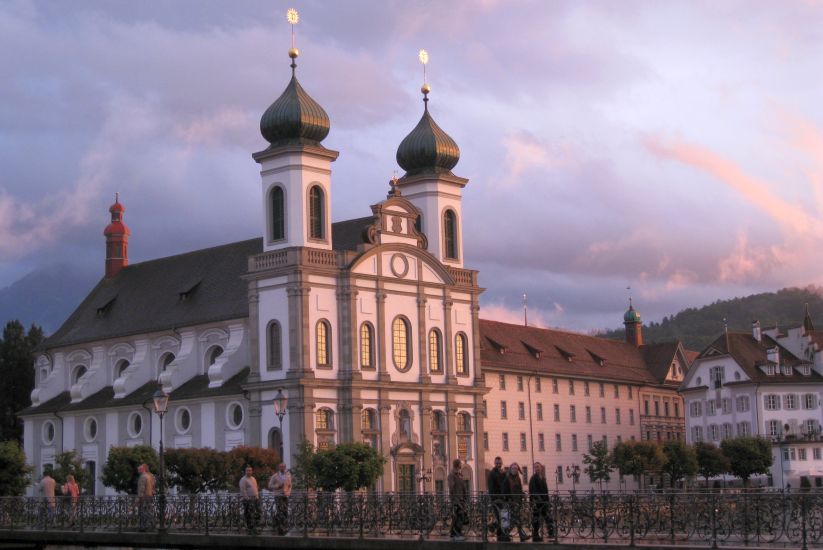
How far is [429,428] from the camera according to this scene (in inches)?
3319

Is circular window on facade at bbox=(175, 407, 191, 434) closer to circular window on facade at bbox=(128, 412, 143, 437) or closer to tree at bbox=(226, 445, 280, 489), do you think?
circular window on facade at bbox=(128, 412, 143, 437)

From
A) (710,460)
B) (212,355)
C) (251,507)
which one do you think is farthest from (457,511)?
(710,460)

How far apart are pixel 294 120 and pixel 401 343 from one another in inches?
558

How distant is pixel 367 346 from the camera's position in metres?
81.9

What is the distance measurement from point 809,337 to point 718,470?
1727 centimetres

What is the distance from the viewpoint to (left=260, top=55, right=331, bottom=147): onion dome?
8106 centimetres

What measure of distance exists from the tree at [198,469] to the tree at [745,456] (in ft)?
135

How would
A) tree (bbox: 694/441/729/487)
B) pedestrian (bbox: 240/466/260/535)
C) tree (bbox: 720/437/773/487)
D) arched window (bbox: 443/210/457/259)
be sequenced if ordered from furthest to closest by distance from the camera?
1. tree (bbox: 694/441/729/487)
2. tree (bbox: 720/437/773/487)
3. arched window (bbox: 443/210/457/259)
4. pedestrian (bbox: 240/466/260/535)

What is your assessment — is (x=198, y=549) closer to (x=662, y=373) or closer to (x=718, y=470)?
(x=718, y=470)

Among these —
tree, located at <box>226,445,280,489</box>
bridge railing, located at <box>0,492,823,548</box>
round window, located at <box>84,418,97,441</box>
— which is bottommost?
bridge railing, located at <box>0,492,823,548</box>

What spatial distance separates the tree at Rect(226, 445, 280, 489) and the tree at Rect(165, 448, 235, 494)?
5.4 inches

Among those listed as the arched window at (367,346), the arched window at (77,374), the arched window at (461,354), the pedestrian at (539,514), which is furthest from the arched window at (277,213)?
the pedestrian at (539,514)

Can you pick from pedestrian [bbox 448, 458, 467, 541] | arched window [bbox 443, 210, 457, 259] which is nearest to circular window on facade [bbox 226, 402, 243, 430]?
arched window [bbox 443, 210, 457, 259]

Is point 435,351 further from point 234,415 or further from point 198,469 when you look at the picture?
point 198,469
